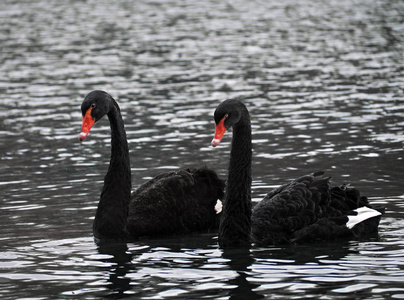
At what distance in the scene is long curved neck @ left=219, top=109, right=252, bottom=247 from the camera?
7.56m

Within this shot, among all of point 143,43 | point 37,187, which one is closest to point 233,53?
point 143,43

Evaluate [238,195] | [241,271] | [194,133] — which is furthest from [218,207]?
[194,133]

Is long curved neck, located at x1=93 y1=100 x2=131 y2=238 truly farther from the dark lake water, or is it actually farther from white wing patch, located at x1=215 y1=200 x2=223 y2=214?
white wing patch, located at x1=215 y1=200 x2=223 y2=214

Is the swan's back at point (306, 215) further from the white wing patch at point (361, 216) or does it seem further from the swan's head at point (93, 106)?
the swan's head at point (93, 106)

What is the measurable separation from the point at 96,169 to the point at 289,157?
2358mm

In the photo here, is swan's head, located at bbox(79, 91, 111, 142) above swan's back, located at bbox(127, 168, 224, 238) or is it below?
above

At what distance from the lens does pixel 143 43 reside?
2323 cm

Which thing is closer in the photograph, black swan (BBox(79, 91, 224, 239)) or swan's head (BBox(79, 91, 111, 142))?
swan's head (BBox(79, 91, 111, 142))

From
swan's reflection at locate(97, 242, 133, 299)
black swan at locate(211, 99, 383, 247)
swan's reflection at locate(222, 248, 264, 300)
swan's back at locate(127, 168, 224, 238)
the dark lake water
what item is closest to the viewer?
swan's reflection at locate(222, 248, 264, 300)

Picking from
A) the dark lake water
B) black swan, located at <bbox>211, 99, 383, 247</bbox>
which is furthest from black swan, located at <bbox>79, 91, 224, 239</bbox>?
black swan, located at <bbox>211, 99, 383, 247</bbox>

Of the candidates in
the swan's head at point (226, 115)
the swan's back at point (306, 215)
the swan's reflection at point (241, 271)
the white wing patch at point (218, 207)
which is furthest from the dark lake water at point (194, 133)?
the swan's head at point (226, 115)

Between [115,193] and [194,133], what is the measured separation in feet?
15.3

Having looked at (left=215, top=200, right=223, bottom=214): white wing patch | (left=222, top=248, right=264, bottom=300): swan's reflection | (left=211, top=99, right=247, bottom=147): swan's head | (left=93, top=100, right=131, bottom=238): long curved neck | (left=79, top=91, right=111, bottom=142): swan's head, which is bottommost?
(left=222, top=248, right=264, bottom=300): swan's reflection

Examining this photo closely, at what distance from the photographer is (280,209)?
781 centimetres
